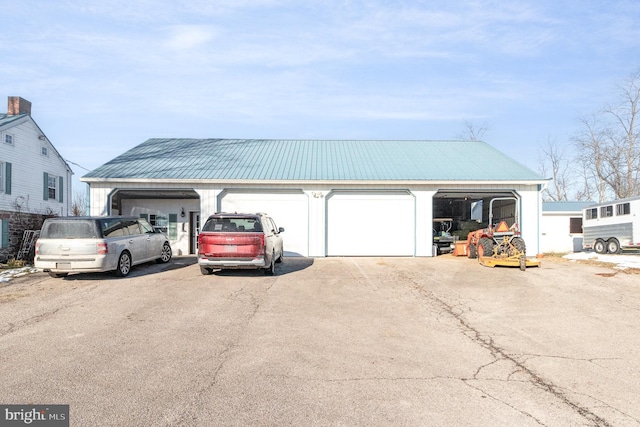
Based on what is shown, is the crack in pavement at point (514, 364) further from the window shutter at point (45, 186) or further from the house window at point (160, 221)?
the window shutter at point (45, 186)

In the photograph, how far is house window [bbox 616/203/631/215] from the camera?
2238 centimetres

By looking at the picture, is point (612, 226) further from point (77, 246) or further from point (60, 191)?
point (60, 191)

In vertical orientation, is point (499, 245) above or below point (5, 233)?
below

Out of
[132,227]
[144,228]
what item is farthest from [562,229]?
[132,227]

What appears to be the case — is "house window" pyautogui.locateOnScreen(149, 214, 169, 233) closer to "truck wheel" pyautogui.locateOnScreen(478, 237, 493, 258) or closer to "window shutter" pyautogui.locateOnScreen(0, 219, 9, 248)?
"window shutter" pyautogui.locateOnScreen(0, 219, 9, 248)

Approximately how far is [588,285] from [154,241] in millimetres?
12515

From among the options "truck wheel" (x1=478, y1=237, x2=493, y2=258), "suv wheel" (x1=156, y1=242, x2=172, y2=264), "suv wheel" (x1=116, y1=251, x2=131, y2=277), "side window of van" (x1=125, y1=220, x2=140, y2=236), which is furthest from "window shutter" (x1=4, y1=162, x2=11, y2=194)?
"truck wheel" (x1=478, y1=237, x2=493, y2=258)

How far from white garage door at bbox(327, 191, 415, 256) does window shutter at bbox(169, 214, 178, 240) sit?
23.5ft

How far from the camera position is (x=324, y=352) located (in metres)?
6.22

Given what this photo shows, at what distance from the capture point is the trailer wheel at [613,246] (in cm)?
2288

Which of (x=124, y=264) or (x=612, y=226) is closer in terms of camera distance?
(x=124, y=264)

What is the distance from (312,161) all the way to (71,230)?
34.9 ft

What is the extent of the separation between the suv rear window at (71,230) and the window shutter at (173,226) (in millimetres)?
8876

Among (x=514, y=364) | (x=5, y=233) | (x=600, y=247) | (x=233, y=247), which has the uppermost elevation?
(x=5, y=233)
